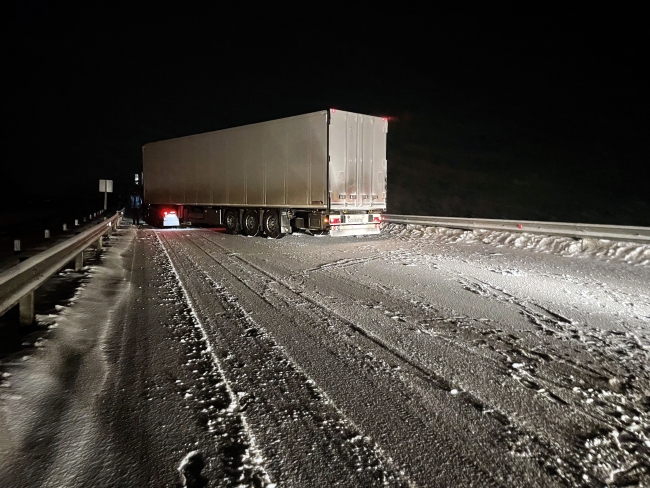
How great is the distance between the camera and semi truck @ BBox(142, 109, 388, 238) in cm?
1564

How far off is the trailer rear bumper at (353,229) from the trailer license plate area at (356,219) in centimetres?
10

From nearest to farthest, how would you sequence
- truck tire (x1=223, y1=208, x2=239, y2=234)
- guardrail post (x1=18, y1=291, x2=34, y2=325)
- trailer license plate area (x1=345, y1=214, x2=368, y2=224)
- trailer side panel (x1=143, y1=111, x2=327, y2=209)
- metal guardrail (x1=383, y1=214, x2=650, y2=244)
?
guardrail post (x1=18, y1=291, x2=34, y2=325) < metal guardrail (x1=383, y1=214, x2=650, y2=244) < trailer side panel (x1=143, y1=111, x2=327, y2=209) < trailer license plate area (x1=345, y1=214, x2=368, y2=224) < truck tire (x1=223, y1=208, x2=239, y2=234)

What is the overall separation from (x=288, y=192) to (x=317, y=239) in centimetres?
218

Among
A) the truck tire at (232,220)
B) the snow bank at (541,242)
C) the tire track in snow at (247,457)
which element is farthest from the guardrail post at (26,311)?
the truck tire at (232,220)

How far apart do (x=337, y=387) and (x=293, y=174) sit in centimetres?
1310

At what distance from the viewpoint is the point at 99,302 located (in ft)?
23.7

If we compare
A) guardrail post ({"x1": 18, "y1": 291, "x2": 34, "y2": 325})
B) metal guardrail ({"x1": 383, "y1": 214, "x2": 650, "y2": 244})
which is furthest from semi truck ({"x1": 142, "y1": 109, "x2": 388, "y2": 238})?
guardrail post ({"x1": 18, "y1": 291, "x2": 34, "y2": 325})

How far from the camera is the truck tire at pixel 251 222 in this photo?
19.1 m

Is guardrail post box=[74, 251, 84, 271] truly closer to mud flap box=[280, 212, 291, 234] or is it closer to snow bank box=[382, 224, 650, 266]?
mud flap box=[280, 212, 291, 234]

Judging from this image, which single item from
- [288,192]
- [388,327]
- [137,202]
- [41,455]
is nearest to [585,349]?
[388,327]

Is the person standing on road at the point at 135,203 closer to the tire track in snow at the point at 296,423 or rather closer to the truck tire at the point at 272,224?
the truck tire at the point at 272,224

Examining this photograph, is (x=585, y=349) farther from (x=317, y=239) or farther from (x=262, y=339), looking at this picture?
(x=317, y=239)

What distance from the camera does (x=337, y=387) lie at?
4.15m

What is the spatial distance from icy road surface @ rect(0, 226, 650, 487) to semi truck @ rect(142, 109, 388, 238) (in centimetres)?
776
